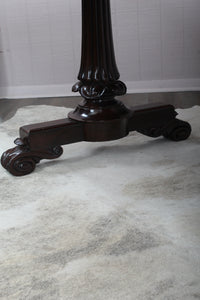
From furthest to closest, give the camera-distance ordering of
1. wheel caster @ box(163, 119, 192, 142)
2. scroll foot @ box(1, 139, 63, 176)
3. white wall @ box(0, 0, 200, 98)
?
white wall @ box(0, 0, 200, 98)
wheel caster @ box(163, 119, 192, 142)
scroll foot @ box(1, 139, 63, 176)

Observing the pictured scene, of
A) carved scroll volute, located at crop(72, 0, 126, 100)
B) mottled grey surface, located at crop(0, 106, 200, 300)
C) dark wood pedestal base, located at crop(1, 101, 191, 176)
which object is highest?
carved scroll volute, located at crop(72, 0, 126, 100)

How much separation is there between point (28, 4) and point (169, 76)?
94 cm

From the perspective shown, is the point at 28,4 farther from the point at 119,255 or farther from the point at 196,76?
the point at 119,255

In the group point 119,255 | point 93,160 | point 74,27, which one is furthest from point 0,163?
point 74,27

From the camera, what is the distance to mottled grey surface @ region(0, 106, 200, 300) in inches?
35.0

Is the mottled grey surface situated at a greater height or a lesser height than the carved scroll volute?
lesser

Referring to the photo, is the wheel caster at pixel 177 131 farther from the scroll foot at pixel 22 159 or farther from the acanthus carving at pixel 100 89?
the scroll foot at pixel 22 159

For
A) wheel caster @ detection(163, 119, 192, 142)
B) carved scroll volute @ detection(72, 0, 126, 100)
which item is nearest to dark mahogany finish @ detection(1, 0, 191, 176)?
carved scroll volute @ detection(72, 0, 126, 100)

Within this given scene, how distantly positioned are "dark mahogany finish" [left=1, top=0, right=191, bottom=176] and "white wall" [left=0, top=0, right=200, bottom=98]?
1163 mm

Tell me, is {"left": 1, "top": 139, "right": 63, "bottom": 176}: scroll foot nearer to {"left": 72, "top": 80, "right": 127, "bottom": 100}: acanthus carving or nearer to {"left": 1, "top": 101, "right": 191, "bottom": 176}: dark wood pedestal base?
{"left": 1, "top": 101, "right": 191, "bottom": 176}: dark wood pedestal base

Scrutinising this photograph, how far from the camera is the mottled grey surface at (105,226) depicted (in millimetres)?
889

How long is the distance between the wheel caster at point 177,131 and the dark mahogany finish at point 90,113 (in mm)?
204

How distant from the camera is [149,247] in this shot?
101 cm

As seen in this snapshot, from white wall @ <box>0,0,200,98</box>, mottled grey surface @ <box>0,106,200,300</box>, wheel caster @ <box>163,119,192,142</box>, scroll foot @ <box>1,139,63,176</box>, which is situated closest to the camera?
mottled grey surface @ <box>0,106,200,300</box>
